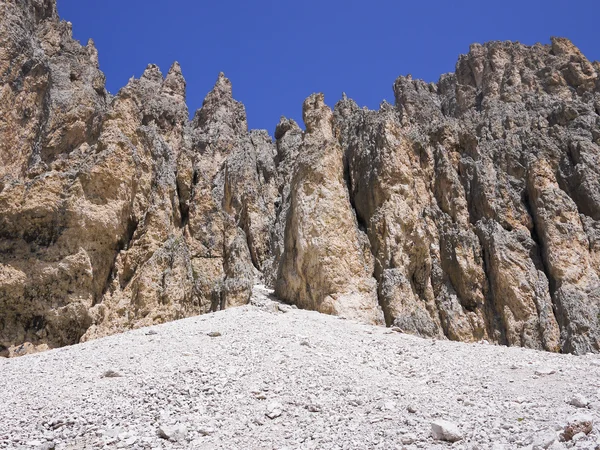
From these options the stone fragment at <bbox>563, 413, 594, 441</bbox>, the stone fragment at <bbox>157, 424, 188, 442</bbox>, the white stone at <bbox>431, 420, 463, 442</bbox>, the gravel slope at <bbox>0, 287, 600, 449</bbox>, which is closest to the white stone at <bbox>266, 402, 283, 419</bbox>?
the gravel slope at <bbox>0, 287, 600, 449</bbox>

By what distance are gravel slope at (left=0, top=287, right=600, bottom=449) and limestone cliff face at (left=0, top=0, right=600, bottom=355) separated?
673 centimetres

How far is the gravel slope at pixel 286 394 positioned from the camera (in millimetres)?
6785

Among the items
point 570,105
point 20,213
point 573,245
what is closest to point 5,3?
point 20,213

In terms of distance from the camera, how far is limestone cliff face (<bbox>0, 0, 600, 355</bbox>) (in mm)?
18719

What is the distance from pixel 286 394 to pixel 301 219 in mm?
14307

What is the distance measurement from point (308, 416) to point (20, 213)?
16403 mm

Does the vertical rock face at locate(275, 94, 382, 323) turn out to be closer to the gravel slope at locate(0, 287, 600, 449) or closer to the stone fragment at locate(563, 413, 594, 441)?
the gravel slope at locate(0, 287, 600, 449)

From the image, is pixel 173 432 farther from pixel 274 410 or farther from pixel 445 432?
pixel 445 432

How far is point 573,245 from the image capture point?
1080 inches

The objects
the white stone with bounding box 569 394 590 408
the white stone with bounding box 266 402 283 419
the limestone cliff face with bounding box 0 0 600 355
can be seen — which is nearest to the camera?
the white stone with bounding box 569 394 590 408

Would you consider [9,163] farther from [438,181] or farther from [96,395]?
[438,181]

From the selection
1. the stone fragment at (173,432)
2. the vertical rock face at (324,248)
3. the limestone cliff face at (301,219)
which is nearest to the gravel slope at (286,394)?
the stone fragment at (173,432)

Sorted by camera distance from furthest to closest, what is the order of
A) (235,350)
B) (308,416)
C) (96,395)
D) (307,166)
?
(307,166) < (235,350) < (96,395) < (308,416)

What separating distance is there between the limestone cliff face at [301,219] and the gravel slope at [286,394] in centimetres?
673
